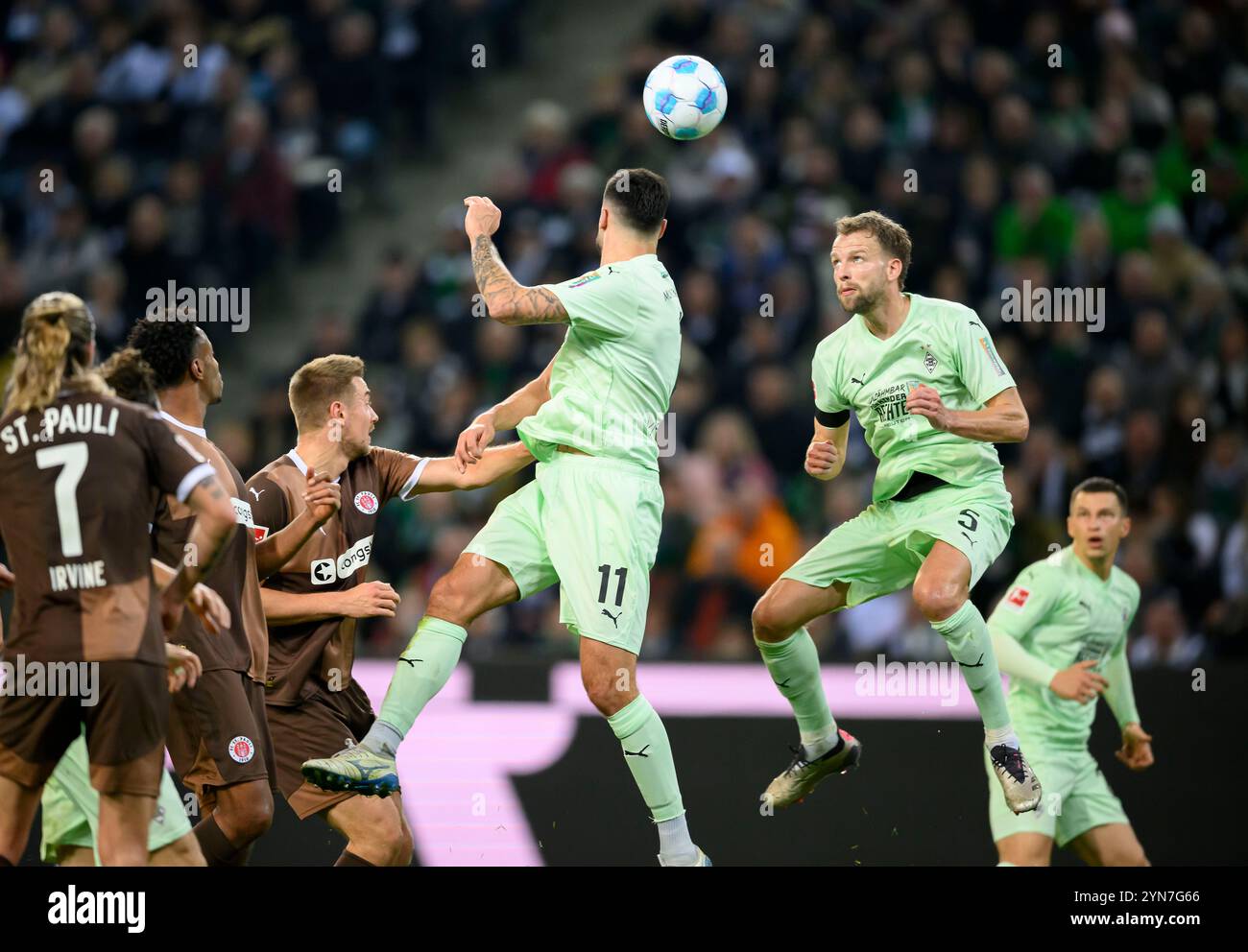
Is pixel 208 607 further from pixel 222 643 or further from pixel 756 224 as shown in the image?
pixel 756 224

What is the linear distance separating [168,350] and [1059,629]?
184 inches

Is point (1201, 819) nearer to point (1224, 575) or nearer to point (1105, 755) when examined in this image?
point (1105, 755)

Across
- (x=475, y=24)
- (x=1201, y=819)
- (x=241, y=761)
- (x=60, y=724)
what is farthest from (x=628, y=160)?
(x=60, y=724)

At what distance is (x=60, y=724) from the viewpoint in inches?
199

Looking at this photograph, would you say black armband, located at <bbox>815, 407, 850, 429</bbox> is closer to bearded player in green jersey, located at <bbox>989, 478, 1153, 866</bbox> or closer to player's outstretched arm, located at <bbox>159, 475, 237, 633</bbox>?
bearded player in green jersey, located at <bbox>989, 478, 1153, 866</bbox>

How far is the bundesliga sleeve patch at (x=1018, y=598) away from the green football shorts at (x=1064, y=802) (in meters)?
0.70

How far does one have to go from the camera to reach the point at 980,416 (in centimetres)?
651

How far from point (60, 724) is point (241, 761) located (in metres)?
1.06

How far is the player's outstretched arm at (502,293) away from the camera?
6.05 meters

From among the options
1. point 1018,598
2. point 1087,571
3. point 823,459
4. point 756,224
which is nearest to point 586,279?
point 823,459

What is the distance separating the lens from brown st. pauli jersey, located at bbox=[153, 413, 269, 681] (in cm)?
607

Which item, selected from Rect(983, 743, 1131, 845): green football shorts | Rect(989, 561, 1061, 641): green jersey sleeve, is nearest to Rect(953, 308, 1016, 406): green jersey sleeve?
Rect(989, 561, 1061, 641): green jersey sleeve

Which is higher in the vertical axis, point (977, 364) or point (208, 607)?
point (977, 364)

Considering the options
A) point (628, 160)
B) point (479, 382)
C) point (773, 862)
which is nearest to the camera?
point (773, 862)
